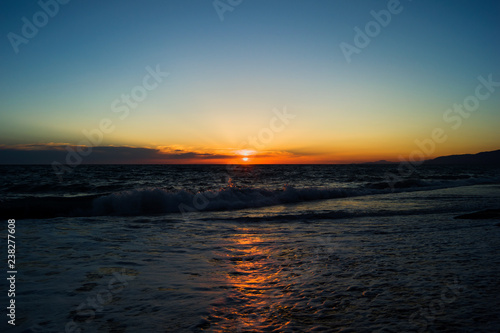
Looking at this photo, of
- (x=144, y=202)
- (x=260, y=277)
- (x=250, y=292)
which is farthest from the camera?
(x=144, y=202)

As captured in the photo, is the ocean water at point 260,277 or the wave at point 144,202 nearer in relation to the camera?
the ocean water at point 260,277

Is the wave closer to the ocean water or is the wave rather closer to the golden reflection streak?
the ocean water

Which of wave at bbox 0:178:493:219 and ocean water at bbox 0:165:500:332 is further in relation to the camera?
wave at bbox 0:178:493:219

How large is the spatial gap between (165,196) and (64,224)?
263 inches

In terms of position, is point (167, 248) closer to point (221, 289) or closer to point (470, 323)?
point (221, 289)

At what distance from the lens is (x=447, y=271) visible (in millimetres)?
5289

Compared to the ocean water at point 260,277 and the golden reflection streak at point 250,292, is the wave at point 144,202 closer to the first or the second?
the ocean water at point 260,277

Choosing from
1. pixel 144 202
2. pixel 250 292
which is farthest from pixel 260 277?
pixel 144 202

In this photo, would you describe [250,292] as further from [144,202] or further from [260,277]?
[144,202]

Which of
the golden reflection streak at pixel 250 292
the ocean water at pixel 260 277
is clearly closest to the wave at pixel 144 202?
the ocean water at pixel 260 277

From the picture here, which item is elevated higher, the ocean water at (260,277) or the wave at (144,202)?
the ocean water at (260,277)

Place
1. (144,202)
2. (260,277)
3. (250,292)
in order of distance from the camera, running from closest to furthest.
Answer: (250,292) → (260,277) → (144,202)

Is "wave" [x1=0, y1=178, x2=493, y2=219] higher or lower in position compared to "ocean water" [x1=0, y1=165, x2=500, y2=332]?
lower

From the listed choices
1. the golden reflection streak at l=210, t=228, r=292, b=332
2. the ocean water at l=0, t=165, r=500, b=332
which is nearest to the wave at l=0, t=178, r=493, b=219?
the ocean water at l=0, t=165, r=500, b=332
